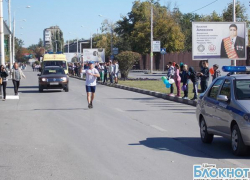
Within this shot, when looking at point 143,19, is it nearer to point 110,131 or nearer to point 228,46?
point 228,46

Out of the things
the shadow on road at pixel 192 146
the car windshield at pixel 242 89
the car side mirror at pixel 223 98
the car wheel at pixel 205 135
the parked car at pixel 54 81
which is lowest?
the shadow on road at pixel 192 146

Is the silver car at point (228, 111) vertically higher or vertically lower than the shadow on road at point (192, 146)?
higher

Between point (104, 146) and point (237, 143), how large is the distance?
2.81m

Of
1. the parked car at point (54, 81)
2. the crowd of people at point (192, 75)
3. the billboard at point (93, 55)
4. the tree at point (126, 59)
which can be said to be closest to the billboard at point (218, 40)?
the crowd of people at point (192, 75)

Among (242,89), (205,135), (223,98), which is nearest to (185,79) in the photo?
(205,135)

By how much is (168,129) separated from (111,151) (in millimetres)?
3470

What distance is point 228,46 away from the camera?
25484 millimetres

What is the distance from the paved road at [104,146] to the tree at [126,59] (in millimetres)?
22810

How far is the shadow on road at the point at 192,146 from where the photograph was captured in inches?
355

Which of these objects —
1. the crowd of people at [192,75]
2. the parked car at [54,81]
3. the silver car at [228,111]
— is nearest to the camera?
the silver car at [228,111]

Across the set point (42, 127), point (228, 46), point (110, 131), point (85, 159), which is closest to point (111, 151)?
point (85, 159)

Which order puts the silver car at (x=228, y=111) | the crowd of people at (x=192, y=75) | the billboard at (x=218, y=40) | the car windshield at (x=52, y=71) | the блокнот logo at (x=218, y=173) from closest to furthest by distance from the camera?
the блокнот logo at (x=218, y=173) → the silver car at (x=228, y=111) → the crowd of people at (x=192, y=75) → the billboard at (x=218, y=40) → the car windshield at (x=52, y=71)

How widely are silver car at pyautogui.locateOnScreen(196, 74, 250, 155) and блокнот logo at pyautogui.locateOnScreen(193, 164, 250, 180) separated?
93 cm

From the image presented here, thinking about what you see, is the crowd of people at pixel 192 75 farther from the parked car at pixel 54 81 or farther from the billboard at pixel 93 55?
the billboard at pixel 93 55
